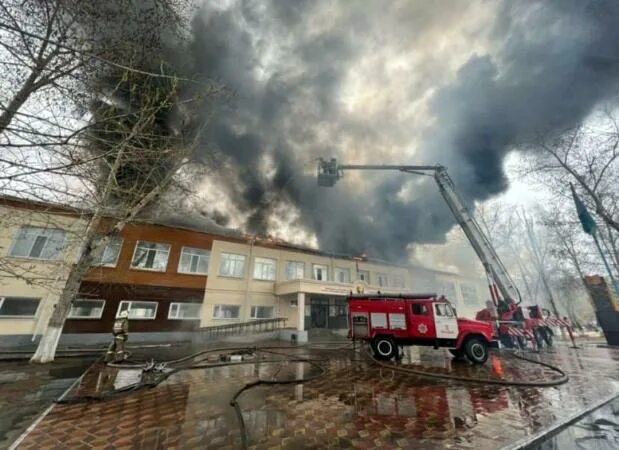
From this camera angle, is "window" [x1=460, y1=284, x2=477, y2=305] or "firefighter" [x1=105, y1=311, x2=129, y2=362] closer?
"firefighter" [x1=105, y1=311, x2=129, y2=362]

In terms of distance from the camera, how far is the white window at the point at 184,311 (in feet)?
55.4

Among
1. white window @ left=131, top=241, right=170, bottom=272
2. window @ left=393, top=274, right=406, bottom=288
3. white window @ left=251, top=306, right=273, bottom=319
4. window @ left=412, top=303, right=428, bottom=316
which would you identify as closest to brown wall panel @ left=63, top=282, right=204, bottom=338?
white window @ left=131, top=241, right=170, bottom=272

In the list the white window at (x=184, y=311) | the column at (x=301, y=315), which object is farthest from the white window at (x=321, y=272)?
the white window at (x=184, y=311)

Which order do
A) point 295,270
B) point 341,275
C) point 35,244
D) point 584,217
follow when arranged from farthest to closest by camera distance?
point 341,275
point 295,270
point 35,244
point 584,217

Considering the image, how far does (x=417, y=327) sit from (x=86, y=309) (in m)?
18.0

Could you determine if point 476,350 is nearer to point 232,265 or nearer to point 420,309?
point 420,309

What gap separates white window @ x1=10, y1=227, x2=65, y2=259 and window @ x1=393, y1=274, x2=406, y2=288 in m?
27.1

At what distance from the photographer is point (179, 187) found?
12.9 meters

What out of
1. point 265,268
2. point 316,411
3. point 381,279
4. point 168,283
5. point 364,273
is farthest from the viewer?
point 381,279

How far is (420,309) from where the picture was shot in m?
10.5

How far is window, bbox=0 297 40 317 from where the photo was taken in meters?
13.1

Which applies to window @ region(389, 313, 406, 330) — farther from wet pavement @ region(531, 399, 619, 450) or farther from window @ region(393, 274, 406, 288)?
window @ region(393, 274, 406, 288)

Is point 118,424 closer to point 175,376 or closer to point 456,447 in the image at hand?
point 175,376

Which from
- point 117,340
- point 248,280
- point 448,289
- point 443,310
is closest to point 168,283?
point 248,280
